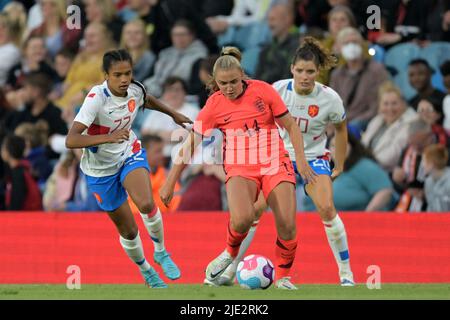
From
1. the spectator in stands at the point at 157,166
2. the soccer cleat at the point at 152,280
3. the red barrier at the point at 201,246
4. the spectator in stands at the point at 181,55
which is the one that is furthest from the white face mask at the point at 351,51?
the soccer cleat at the point at 152,280

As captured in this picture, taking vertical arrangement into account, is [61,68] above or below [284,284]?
above

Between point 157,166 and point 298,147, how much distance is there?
5.46 m

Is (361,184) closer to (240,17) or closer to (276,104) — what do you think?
(240,17)

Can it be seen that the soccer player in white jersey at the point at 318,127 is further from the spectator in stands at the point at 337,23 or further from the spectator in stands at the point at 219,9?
the spectator in stands at the point at 219,9

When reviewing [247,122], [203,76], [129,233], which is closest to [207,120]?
[247,122]

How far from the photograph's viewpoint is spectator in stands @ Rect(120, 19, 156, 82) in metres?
19.1

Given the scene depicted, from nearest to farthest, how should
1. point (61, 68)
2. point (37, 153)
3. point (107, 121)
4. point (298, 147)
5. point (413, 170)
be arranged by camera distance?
1. point (298, 147)
2. point (107, 121)
3. point (413, 170)
4. point (37, 153)
5. point (61, 68)

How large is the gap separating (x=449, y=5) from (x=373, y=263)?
4.13 metres

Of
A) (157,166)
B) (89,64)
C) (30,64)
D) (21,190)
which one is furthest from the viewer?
(30,64)

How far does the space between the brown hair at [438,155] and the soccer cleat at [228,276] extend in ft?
11.3

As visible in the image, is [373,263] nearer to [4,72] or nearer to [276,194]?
[276,194]

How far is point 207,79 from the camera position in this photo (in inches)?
684

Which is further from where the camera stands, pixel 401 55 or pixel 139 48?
pixel 139 48

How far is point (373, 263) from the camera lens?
15.1m
